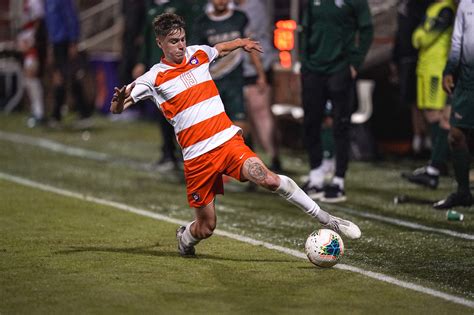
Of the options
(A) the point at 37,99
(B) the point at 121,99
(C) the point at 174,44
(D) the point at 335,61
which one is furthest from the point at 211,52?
(A) the point at 37,99

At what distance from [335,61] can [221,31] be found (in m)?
1.32

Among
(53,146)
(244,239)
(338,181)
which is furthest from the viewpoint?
(53,146)

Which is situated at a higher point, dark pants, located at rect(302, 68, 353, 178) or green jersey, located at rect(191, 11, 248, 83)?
green jersey, located at rect(191, 11, 248, 83)

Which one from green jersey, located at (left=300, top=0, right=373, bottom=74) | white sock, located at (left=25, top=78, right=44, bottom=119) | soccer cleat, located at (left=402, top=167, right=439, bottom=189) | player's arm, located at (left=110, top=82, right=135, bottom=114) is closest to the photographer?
player's arm, located at (left=110, top=82, right=135, bottom=114)

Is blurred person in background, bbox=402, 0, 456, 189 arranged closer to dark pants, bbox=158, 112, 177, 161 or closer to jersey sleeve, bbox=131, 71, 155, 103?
dark pants, bbox=158, 112, 177, 161

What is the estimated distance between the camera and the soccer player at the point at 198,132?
7.15 m

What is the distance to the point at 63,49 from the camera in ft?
55.7

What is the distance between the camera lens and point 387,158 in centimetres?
1358

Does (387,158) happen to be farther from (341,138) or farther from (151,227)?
(151,227)

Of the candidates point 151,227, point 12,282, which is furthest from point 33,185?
point 12,282

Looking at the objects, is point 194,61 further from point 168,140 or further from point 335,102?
point 168,140

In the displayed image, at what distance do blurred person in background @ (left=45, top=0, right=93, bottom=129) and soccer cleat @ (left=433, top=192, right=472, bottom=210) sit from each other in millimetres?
8613

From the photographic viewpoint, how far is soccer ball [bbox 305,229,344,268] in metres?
6.93

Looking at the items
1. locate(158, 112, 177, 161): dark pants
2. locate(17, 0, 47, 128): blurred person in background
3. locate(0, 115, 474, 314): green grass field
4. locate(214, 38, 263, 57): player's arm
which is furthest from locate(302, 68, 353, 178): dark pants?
locate(17, 0, 47, 128): blurred person in background
